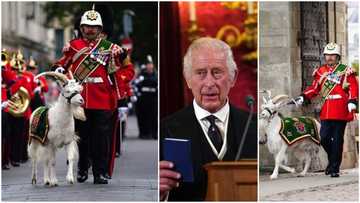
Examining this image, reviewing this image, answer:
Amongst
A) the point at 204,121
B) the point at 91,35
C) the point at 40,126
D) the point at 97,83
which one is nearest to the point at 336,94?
the point at 204,121

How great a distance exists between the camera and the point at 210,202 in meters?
13.1

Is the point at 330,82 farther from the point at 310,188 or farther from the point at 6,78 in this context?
the point at 6,78

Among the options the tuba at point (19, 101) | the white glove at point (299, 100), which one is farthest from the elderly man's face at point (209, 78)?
the tuba at point (19, 101)

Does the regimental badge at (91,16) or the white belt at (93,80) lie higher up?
the regimental badge at (91,16)

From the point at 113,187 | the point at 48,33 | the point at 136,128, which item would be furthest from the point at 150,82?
the point at 113,187

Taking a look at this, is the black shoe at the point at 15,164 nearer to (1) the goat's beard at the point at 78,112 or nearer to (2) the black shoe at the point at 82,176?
(2) the black shoe at the point at 82,176

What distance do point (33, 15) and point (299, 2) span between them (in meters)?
2.56

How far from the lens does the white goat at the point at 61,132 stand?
13.1 meters

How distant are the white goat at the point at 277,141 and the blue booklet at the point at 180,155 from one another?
66cm

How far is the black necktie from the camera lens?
516 inches

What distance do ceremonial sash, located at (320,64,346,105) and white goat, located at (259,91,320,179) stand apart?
255mm

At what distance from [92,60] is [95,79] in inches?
6.9

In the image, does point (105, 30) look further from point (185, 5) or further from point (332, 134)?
point (332, 134)

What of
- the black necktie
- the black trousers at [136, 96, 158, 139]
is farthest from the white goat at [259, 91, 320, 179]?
the black trousers at [136, 96, 158, 139]
